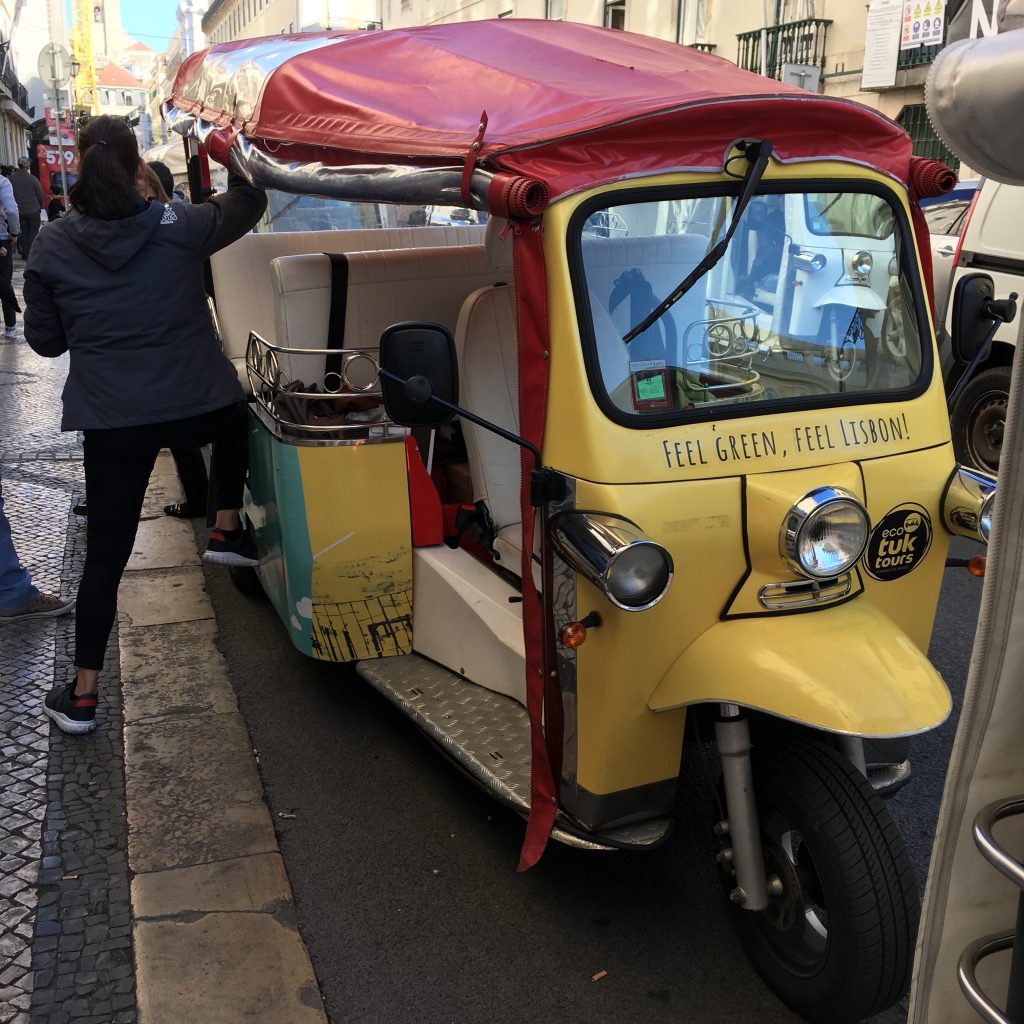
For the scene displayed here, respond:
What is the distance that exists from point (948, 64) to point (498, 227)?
2.57 meters

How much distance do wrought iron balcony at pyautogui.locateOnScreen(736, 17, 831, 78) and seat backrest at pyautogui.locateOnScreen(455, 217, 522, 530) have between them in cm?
1559

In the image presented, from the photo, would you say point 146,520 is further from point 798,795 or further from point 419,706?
point 798,795

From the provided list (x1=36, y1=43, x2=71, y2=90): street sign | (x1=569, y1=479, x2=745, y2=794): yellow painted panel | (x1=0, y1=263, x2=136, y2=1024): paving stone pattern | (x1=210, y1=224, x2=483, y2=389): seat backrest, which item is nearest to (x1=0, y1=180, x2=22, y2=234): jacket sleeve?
(x1=36, y1=43, x2=71, y2=90): street sign

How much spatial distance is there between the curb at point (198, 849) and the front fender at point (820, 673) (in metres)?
1.22

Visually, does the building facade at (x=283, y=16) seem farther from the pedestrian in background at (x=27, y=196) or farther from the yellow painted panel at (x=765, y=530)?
the yellow painted panel at (x=765, y=530)

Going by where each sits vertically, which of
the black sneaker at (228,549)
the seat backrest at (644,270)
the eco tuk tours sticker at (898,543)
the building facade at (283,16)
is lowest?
the black sneaker at (228,549)

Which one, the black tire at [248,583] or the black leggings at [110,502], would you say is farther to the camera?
the black tire at [248,583]

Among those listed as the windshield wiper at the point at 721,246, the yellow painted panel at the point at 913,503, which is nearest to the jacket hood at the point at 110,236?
the windshield wiper at the point at 721,246

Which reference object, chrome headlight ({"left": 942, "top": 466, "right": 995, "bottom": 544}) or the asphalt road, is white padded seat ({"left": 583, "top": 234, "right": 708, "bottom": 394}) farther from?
the asphalt road

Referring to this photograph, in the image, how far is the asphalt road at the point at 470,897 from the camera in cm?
286

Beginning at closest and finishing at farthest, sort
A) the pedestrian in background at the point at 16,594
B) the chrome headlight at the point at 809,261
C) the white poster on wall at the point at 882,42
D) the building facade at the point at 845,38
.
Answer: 1. the chrome headlight at the point at 809,261
2. the pedestrian in background at the point at 16,594
3. the building facade at the point at 845,38
4. the white poster on wall at the point at 882,42

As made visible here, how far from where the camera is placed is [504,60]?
141 inches

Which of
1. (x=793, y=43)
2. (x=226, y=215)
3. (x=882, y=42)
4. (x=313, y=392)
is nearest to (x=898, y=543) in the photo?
(x=313, y=392)

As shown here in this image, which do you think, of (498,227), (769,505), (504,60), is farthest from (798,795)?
(504,60)
